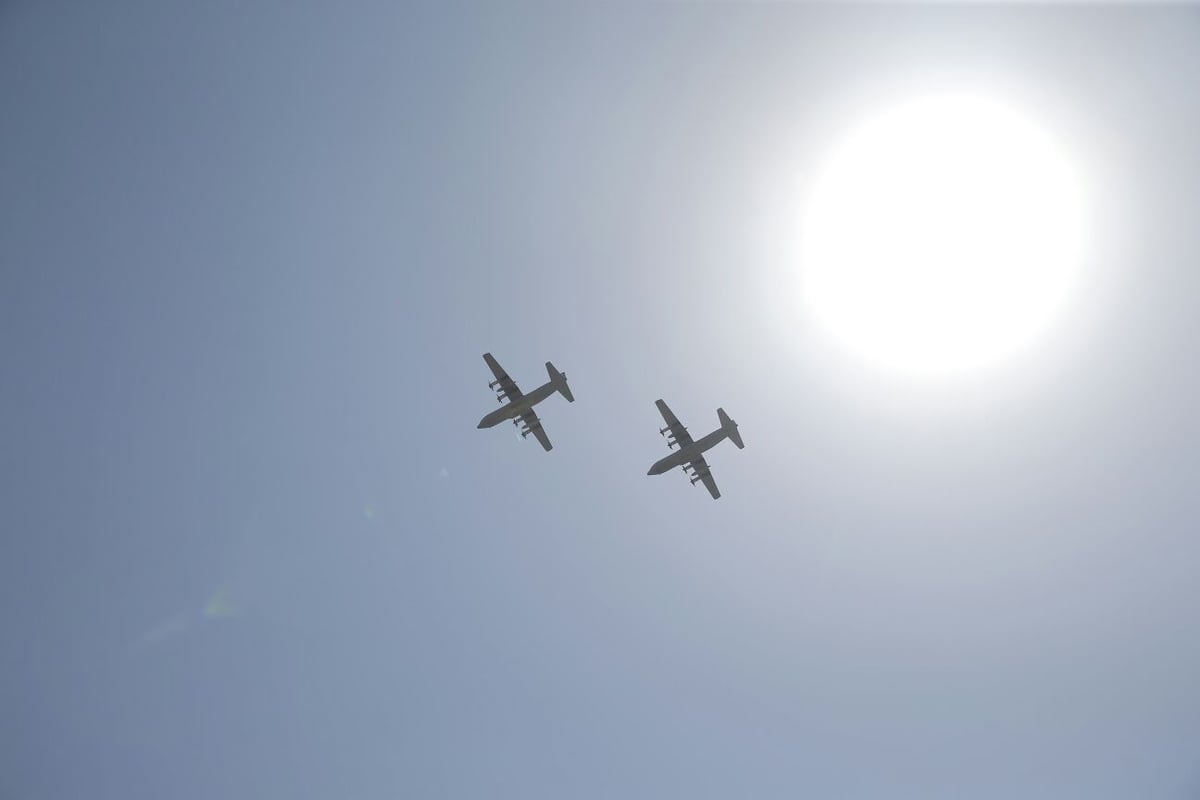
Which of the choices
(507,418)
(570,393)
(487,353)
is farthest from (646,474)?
(487,353)

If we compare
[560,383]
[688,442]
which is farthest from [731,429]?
[560,383]

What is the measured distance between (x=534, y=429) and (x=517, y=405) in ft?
19.9

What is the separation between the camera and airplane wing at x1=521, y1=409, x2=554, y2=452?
76250 millimetres

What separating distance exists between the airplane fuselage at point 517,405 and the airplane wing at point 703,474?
60.7 feet

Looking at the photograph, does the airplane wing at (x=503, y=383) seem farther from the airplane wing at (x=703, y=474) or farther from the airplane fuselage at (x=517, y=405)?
the airplane wing at (x=703, y=474)

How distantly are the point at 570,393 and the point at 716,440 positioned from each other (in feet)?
57.2

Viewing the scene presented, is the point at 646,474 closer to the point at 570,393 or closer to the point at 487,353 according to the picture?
the point at 570,393

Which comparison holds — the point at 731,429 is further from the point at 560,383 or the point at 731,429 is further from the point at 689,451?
the point at 560,383

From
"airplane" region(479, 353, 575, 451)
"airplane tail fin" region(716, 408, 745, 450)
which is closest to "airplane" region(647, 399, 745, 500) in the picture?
"airplane tail fin" region(716, 408, 745, 450)

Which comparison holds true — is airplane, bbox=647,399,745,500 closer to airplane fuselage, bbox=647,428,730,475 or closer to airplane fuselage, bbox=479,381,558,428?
airplane fuselage, bbox=647,428,730,475

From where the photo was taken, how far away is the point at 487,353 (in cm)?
7250

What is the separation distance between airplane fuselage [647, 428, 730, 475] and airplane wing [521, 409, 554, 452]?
1358cm

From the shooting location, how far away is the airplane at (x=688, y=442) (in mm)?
72312

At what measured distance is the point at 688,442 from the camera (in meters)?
73.3
